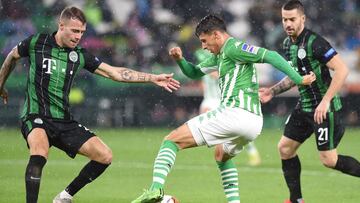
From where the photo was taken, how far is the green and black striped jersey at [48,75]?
29.6 ft

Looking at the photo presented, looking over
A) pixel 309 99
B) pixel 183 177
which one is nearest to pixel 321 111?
pixel 309 99

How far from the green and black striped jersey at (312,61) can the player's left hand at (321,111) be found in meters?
0.51

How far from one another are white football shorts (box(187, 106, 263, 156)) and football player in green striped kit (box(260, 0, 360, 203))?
1061 millimetres

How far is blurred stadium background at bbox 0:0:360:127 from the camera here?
2159 cm

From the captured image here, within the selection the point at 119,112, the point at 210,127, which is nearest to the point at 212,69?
the point at 210,127

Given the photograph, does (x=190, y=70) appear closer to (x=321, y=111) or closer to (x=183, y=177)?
(x=321, y=111)

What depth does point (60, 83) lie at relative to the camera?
9062mm

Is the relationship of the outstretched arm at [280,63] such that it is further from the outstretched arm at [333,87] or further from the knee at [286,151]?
the knee at [286,151]

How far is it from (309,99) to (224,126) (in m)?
1.62

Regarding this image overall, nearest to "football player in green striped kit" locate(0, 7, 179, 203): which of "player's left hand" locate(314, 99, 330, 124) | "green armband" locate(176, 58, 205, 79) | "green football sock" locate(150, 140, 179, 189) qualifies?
"green armband" locate(176, 58, 205, 79)

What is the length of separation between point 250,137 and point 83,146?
5.57 ft

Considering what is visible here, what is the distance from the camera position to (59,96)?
9.07 meters

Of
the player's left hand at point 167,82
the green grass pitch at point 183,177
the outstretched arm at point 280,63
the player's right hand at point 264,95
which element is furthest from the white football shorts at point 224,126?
the green grass pitch at point 183,177

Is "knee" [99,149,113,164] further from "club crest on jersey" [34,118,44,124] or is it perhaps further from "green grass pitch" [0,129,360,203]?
"green grass pitch" [0,129,360,203]
